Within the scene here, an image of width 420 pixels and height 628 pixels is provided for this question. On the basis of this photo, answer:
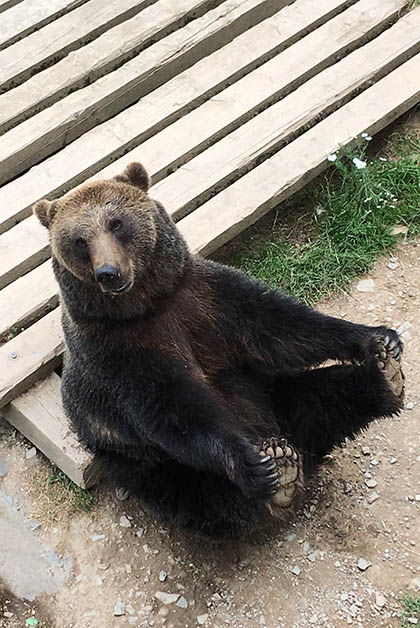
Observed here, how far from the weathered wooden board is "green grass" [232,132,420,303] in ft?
1.68

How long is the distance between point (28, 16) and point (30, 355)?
282 cm

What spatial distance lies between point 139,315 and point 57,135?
2.13 m

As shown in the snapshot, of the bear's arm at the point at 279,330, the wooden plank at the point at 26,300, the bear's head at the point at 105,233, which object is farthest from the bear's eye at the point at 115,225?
the wooden plank at the point at 26,300

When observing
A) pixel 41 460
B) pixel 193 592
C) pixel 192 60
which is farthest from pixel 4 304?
pixel 192 60

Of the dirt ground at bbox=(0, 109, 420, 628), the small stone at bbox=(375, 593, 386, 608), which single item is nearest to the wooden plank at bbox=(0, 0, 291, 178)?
the dirt ground at bbox=(0, 109, 420, 628)

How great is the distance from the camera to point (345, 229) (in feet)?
18.0

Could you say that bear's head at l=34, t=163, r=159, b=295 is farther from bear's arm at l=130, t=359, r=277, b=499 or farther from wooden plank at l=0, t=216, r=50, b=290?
wooden plank at l=0, t=216, r=50, b=290

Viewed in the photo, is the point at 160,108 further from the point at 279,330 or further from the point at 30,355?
the point at 279,330

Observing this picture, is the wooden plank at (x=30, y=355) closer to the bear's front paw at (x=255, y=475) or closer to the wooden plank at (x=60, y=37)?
the bear's front paw at (x=255, y=475)

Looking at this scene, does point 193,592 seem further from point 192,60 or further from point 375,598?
point 192,60

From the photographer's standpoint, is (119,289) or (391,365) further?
(391,365)

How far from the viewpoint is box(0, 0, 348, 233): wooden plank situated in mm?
5328

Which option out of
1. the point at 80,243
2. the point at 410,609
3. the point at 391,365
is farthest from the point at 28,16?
the point at 410,609

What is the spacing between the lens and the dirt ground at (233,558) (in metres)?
3.94
